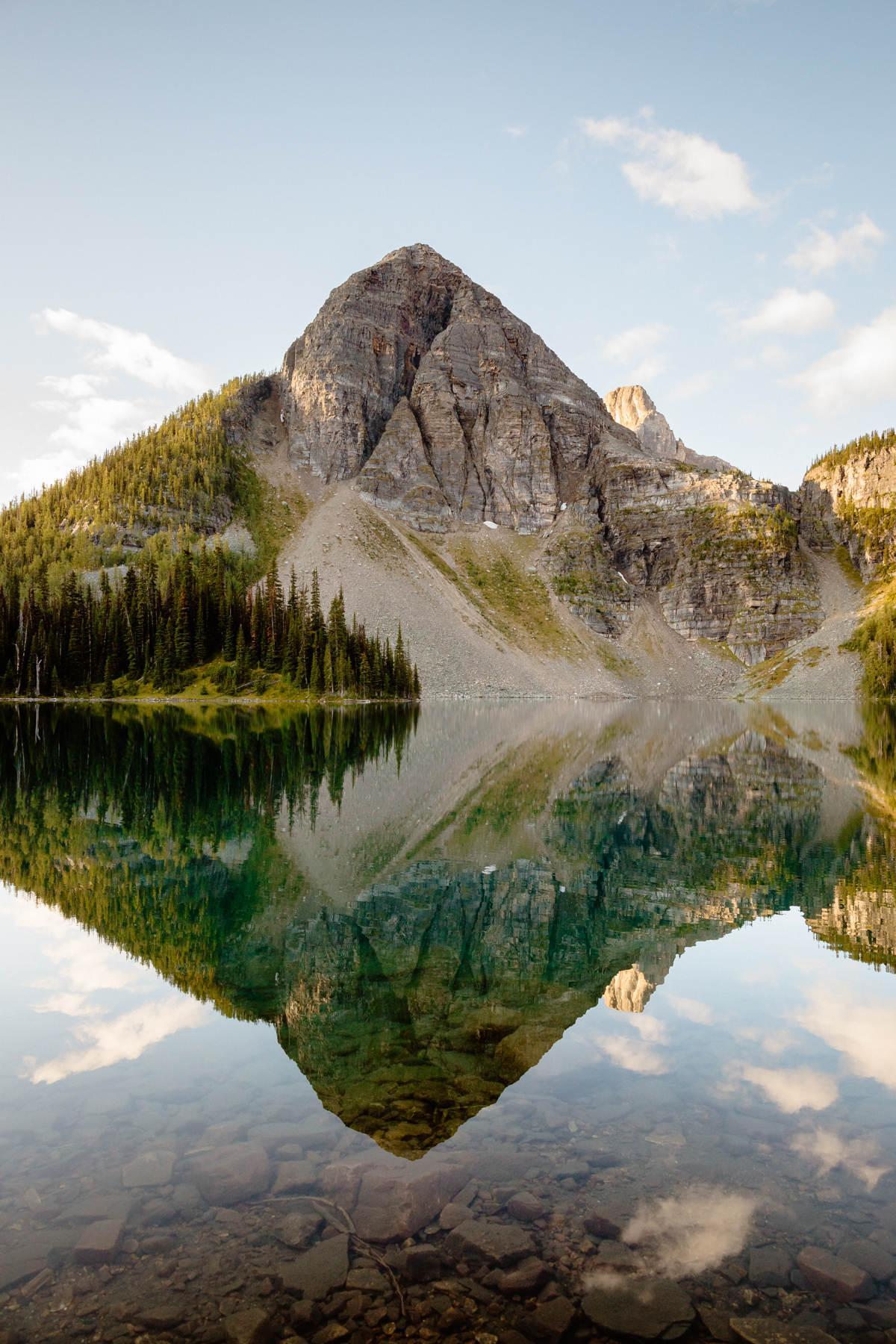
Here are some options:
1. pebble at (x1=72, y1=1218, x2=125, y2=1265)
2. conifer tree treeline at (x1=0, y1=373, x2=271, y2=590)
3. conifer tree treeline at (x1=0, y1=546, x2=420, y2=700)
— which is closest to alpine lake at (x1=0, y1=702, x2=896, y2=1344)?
pebble at (x1=72, y1=1218, x2=125, y2=1265)

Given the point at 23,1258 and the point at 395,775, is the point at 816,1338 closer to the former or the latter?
the point at 23,1258

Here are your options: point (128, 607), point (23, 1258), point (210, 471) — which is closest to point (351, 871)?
point (23, 1258)

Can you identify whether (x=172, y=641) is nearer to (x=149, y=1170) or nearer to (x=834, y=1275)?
(x=149, y=1170)

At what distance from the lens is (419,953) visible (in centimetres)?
1269

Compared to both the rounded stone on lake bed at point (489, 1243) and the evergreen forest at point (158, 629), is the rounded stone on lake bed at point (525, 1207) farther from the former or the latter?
the evergreen forest at point (158, 629)

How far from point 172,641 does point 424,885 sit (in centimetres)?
9551

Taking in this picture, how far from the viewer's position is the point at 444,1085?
27.7 ft

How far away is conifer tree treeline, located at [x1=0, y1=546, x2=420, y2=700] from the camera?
103188 millimetres

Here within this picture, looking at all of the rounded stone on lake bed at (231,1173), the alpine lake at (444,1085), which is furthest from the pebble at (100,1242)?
the rounded stone on lake bed at (231,1173)

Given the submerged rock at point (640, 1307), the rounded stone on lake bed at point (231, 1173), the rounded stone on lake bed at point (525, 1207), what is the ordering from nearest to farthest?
the submerged rock at point (640, 1307) → the rounded stone on lake bed at point (525, 1207) → the rounded stone on lake bed at point (231, 1173)

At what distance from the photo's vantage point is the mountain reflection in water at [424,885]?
9.84 metres

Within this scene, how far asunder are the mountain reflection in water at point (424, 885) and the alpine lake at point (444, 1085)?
93mm

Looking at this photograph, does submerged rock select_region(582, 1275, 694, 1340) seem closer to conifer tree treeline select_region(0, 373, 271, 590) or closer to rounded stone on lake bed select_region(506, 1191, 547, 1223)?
rounded stone on lake bed select_region(506, 1191, 547, 1223)

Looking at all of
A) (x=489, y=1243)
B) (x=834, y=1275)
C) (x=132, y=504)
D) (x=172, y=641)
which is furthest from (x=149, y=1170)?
(x=132, y=504)
